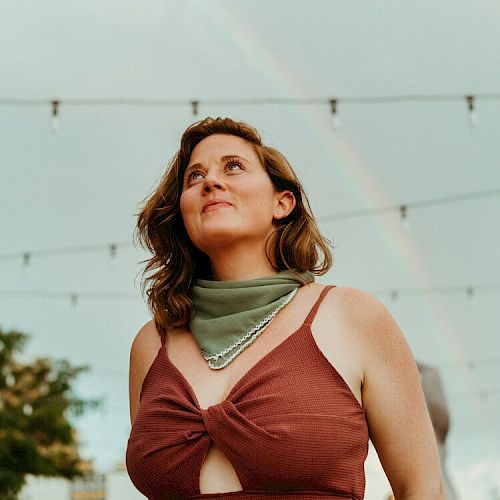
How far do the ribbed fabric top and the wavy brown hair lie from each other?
212 millimetres

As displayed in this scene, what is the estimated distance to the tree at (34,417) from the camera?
59.6 ft

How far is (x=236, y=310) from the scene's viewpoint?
1.59m

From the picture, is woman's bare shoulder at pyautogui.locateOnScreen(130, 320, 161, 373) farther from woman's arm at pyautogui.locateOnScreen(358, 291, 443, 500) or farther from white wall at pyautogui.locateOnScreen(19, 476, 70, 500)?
white wall at pyautogui.locateOnScreen(19, 476, 70, 500)

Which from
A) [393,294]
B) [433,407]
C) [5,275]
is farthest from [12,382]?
[433,407]

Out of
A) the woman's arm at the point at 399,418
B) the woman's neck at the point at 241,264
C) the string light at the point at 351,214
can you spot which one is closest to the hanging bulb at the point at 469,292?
the string light at the point at 351,214

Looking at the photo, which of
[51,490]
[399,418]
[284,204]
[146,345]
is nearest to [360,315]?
[399,418]

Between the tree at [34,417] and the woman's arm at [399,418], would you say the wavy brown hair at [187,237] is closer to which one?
the woman's arm at [399,418]

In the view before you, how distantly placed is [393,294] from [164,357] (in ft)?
42.3

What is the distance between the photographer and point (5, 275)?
13766 millimetres

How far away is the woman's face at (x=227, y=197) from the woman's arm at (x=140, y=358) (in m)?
0.20

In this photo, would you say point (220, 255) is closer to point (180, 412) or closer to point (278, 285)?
point (278, 285)

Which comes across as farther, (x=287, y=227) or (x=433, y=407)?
(x=433, y=407)

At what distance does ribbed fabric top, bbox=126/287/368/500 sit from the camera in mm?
1352

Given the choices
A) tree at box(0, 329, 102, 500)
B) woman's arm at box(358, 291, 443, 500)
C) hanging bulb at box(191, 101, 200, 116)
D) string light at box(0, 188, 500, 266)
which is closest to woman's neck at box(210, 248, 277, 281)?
woman's arm at box(358, 291, 443, 500)
